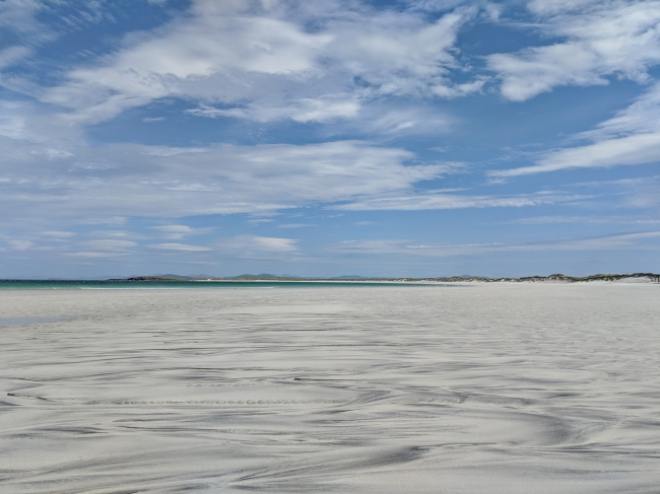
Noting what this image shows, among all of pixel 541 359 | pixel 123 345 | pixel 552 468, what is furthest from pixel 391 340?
pixel 552 468

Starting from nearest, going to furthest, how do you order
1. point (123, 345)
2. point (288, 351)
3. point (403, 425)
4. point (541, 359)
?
point (403, 425) → point (541, 359) → point (288, 351) → point (123, 345)

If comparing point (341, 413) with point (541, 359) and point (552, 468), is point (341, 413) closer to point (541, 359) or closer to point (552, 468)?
point (552, 468)

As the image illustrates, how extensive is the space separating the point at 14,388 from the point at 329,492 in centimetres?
296

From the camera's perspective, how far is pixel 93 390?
381 centimetres

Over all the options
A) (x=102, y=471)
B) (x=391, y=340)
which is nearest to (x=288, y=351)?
(x=391, y=340)

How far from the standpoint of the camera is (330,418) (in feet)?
10.1

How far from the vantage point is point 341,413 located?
10.4ft

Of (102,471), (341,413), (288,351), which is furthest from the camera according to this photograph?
(288,351)

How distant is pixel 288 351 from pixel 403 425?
122 inches

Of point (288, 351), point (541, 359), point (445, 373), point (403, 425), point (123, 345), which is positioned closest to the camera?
point (403, 425)

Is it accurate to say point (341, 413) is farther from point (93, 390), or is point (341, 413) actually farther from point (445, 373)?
point (93, 390)

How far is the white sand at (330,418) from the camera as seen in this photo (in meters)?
2.19

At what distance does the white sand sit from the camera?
2.19 meters

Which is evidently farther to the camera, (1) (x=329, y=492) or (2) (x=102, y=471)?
(2) (x=102, y=471)
